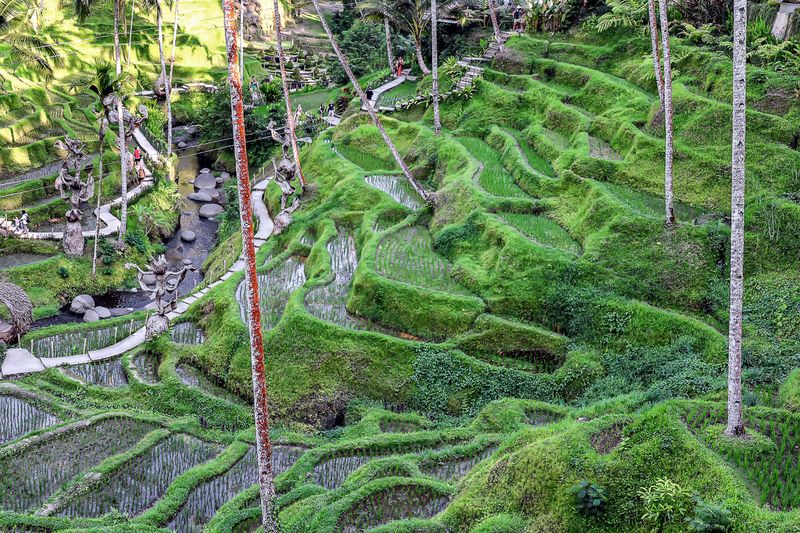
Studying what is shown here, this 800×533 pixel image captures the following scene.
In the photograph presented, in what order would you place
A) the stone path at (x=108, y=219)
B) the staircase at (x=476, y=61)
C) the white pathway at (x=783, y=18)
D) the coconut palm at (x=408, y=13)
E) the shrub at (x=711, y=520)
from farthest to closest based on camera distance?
the coconut palm at (x=408, y=13), the staircase at (x=476, y=61), the stone path at (x=108, y=219), the white pathway at (x=783, y=18), the shrub at (x=711, y=520)

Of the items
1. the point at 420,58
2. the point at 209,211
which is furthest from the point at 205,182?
the point at 420,58

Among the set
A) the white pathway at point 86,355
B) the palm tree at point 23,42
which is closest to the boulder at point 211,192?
the palm tree at point 23,42

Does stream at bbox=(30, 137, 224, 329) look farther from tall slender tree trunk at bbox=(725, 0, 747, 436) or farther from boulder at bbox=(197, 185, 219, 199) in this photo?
tall slender tree trunk at bbox=(725, 0, 747, 436)

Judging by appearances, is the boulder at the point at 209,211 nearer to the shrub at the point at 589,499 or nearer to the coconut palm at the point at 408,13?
the coconut palm at the point at 408,13

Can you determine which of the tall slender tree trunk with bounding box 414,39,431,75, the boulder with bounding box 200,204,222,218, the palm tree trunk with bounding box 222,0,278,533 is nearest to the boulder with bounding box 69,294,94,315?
the boulder with bounding box 200,204,222,218

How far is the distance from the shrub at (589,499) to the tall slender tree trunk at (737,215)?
142 inches

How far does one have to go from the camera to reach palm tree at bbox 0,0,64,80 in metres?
45.9

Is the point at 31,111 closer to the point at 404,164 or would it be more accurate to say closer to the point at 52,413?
the point at 404,164

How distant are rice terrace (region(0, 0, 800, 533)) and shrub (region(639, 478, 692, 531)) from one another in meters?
0.05

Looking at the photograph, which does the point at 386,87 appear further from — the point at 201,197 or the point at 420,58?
the point at 201,197

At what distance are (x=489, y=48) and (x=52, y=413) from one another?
99.4ft

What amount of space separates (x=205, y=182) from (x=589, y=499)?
40.9m

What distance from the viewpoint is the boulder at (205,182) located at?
5278cm

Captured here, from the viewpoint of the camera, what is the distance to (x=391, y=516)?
19.3 m
